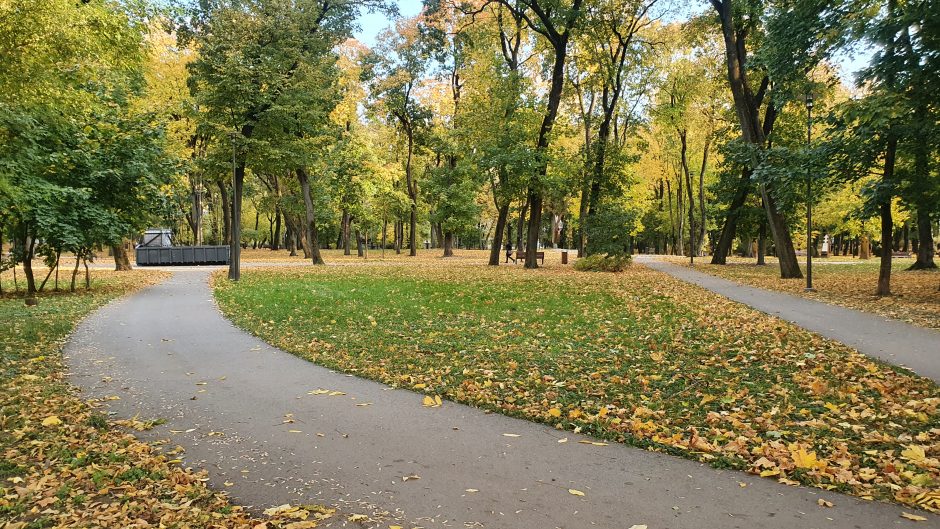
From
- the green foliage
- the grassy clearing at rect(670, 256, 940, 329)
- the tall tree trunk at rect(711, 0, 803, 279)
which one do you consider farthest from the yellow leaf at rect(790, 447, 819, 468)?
the green foliage

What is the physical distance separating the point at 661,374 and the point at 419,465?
3653 mm

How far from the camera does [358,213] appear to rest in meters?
35.1

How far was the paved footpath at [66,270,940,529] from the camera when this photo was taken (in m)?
3.29

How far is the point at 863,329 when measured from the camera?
9.04 m

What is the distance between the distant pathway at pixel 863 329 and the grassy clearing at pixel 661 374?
0.43 meters

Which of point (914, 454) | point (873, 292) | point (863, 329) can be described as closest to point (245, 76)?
point (863, 329)

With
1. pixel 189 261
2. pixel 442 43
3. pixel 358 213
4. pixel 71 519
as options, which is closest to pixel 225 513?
pixel 71 519

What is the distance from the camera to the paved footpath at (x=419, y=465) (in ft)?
10.8

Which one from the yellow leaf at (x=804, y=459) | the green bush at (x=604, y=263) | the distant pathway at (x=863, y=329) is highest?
the green bush at (x=604, y=263)

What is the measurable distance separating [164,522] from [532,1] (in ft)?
67.8

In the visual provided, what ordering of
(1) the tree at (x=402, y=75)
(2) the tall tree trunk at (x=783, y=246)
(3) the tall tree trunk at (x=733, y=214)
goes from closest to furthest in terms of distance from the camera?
(2) the tall tree trunk at (x=783, y=246) → (3) the tall tree trunk at (x=733, y=214) → (1) the tree at (x=402, y=75)

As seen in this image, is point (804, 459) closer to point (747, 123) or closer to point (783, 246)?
point (783, 246)

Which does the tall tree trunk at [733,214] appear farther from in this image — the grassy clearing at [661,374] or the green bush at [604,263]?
the grassy clearing at [661,374]

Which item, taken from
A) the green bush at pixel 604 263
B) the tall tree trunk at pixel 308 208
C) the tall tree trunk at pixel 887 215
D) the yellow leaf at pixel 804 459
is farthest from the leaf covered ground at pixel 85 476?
the tall tree trunk at pixel 308 208
